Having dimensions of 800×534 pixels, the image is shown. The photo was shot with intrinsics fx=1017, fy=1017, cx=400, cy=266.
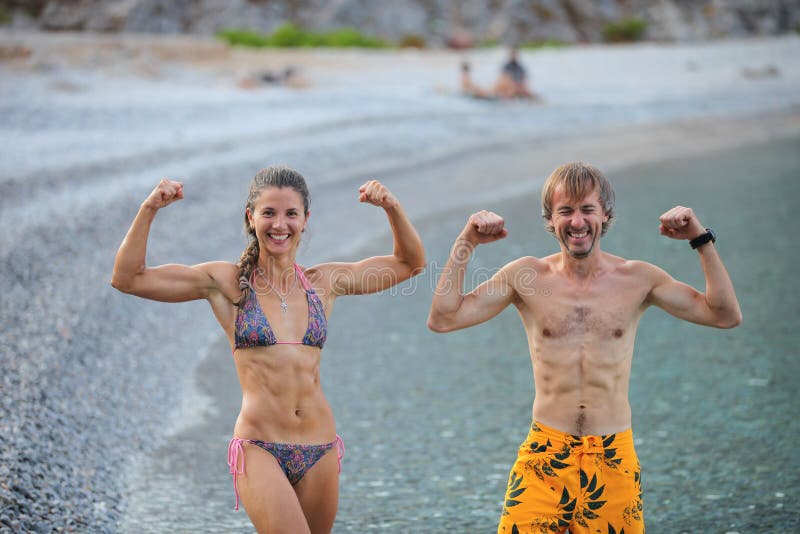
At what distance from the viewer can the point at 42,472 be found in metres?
Answer: 5.32

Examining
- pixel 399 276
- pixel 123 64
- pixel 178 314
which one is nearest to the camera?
pixel 399 276

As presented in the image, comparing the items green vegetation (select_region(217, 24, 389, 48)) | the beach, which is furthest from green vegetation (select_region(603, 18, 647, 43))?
the beach

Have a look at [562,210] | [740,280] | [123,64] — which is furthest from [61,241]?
[123,64]

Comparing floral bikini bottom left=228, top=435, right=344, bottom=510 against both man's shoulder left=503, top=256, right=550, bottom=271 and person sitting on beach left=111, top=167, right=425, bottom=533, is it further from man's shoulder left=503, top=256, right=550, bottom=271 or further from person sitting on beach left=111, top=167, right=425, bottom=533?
man's shoulder left=503, top=256, right=550, bottom=271

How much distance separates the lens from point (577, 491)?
3574mm

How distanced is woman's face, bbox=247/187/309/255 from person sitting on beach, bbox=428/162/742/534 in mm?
585

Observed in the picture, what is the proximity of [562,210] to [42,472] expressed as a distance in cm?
322

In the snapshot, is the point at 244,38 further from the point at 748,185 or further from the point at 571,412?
the point at 571,412

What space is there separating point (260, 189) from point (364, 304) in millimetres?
6126

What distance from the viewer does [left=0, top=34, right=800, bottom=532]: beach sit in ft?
18.9

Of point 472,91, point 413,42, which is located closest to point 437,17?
point 413,42

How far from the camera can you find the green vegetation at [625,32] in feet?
148

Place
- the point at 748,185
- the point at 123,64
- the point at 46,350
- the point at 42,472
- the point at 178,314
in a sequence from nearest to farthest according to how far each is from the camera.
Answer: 1. the point at 42,472
2. the point at 46,350
3. the point at 178,314
4. the point at 748,185
5. the point at 123,64

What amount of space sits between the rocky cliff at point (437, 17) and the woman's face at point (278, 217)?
38399 mm
